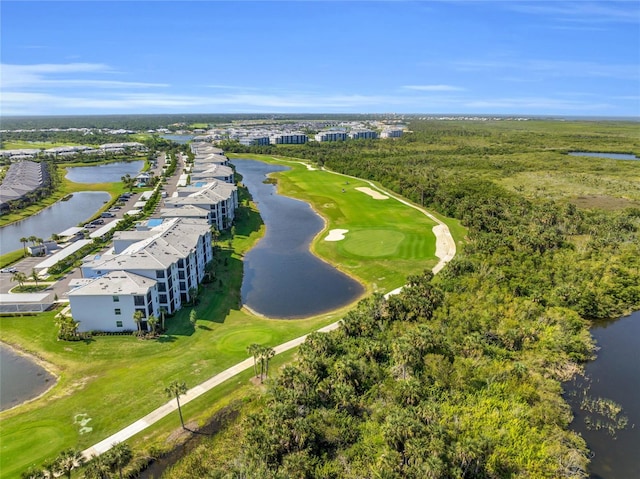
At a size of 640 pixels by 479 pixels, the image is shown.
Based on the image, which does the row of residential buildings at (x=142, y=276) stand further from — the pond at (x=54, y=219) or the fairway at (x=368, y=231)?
the pond at (x=54, y=219)

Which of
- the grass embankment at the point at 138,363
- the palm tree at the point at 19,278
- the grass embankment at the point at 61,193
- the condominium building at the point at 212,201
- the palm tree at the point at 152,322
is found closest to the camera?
the grass embankment at the point at 138,363

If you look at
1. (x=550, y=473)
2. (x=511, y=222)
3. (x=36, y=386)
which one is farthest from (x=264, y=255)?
(x=550, y=473)

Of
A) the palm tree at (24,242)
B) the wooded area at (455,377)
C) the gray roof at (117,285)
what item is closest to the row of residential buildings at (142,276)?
the gray roof at (117,285)

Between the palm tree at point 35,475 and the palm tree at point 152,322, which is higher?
the palm tree at point 152,322

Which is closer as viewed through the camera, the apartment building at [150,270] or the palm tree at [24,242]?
the apartment building at [150,270]

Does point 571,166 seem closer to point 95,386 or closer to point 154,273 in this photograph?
point 154,273
